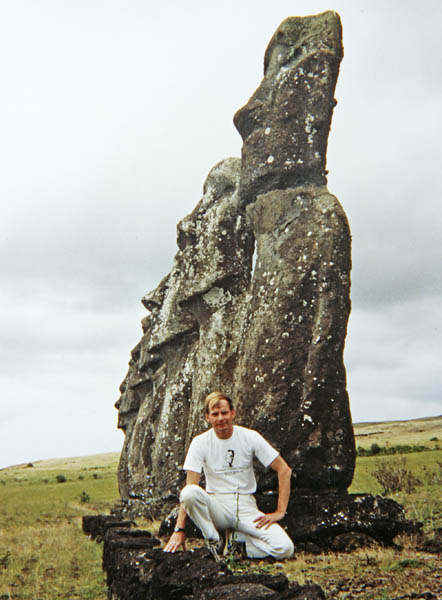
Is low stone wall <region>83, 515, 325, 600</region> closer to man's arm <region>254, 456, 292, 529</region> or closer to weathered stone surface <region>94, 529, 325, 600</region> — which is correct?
weathered stone surface <region>94, 529, 325, 600</region>

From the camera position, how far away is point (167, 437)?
14.2 meters

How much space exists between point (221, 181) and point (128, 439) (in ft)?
31.7

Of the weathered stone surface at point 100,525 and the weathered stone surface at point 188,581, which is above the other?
the weathered stone surface at point 188,581

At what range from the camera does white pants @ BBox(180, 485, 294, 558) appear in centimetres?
677

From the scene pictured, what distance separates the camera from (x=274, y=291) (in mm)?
10977

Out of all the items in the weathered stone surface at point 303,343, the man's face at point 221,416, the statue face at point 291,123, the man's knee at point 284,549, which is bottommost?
the man's knee at point 284,549

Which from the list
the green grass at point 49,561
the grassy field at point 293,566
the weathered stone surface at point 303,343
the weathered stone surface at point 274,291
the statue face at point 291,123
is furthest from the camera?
the statue face at point 291,123

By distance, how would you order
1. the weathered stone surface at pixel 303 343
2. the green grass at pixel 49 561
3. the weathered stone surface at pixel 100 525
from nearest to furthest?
the green grass at pixel 49 561, the weathered stone surface at pixel 303 343, the weathered stone surface at pixel 100 525

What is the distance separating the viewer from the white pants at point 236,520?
6.77 m

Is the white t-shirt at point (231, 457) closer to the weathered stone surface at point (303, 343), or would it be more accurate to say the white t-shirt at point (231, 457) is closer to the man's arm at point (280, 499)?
the man's arm at point (280, 499)

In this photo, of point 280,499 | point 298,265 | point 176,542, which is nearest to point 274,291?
point 298,265

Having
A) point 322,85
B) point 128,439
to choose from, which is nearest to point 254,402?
point 322,85

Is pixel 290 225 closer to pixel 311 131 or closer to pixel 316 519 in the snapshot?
pixel 311 131

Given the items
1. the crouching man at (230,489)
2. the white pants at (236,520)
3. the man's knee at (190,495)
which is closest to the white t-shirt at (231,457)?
the crouching man at (230,489)
